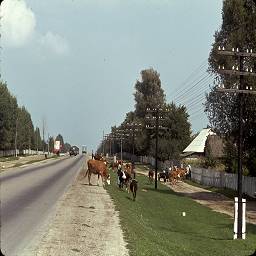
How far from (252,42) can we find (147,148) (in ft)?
240

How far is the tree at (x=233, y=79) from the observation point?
134 feet

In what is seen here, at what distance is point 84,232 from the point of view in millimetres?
16547

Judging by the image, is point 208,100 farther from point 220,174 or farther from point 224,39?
point 220,174

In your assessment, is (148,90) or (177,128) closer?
(177,128)

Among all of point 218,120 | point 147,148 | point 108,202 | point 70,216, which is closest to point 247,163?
point 218,120

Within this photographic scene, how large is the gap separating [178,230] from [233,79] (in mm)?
18533

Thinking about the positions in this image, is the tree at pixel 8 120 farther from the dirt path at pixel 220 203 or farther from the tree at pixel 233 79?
the tree at pixel 233 79

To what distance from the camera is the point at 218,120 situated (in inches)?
1847

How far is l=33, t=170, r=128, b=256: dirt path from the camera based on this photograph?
13312 mm

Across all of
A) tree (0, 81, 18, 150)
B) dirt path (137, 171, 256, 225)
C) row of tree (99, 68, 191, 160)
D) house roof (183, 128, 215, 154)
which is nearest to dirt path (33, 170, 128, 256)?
dirt path (137, 171, 256, 225)

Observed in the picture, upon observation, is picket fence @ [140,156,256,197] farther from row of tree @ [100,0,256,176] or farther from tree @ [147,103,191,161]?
tree @ [147,103,191,161]

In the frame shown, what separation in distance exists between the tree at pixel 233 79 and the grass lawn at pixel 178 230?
7674mm

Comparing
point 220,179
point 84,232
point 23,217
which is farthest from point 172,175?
point 84,232

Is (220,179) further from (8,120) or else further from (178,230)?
(8,120)
